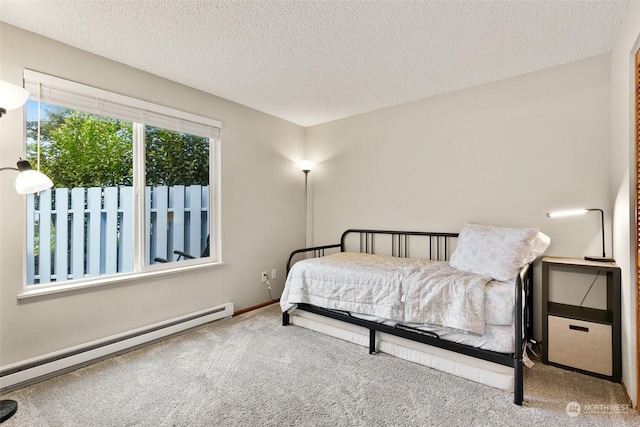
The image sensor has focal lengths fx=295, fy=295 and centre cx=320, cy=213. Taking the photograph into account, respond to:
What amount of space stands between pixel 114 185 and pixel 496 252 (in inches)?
125

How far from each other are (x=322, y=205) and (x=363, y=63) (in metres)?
2.06

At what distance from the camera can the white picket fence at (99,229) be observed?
2.16 m

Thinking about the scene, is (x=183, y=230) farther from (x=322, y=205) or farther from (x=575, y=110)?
(x=575, y=110)

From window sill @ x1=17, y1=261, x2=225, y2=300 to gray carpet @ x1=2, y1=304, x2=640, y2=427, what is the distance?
59 centimetres

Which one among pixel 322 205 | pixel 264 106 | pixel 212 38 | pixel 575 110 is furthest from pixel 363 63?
pixel 322 205

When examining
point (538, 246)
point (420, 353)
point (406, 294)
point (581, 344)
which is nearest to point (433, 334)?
point (420, 353)

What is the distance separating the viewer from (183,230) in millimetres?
3002

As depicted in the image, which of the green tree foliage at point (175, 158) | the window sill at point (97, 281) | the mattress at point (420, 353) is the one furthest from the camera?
the green tree foliage at point (175, 158)

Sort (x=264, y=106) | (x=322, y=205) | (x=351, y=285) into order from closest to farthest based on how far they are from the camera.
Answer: (x=351, y=285)
(x=264, y=106)
(x=322, y=205)

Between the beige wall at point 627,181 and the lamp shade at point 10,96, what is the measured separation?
345 centimetres

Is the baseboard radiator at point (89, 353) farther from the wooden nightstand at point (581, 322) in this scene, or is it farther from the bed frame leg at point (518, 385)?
the wooden nightstand at point (581, 322)

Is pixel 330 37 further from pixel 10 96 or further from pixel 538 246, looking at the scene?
pixel 538 246

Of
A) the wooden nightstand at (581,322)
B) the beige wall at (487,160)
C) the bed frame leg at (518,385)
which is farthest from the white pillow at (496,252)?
the bed frame leg at (518,385)

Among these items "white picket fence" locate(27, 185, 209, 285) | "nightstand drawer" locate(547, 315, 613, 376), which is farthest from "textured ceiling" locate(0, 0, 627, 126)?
"nightstand drawer" locate(547, 315, 613, 376)
